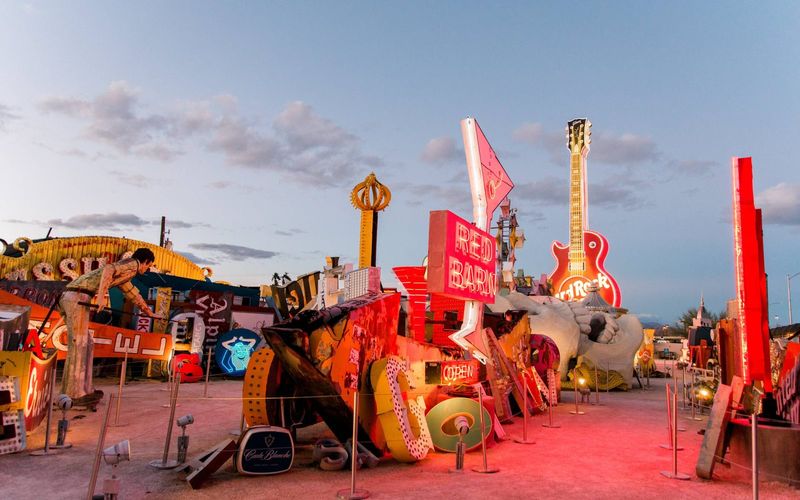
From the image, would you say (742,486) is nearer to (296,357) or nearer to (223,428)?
(296,357)

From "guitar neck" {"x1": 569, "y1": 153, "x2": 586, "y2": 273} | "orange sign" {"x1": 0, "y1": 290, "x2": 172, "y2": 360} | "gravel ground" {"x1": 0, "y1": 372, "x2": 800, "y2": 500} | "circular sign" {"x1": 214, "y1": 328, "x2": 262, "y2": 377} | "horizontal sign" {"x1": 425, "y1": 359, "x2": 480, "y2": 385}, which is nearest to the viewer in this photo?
"gravel ground" {"x1": 0, "y1": 372, "x2": 800, "y2": 500}

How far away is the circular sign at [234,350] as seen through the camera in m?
22.7

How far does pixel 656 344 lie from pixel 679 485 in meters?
53.6

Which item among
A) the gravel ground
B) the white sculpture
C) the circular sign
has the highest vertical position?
the white sculpture

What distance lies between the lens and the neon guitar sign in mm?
41000

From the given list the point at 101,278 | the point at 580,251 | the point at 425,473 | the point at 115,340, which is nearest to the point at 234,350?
the point at 115,340

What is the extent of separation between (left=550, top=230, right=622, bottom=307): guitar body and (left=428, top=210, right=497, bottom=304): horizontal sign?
1216 inches

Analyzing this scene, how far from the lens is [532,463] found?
9.27 meters

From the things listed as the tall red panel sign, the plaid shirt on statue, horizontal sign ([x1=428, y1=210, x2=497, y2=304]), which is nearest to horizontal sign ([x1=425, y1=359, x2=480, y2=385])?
horizontal sign ([x1=428, y1=210, x2=497, y2=304])

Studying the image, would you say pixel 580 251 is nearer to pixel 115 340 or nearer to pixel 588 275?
pixel 588 275

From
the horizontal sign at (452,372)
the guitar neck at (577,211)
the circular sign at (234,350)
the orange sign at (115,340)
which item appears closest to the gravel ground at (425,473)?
the horizontal sign at (452,372)

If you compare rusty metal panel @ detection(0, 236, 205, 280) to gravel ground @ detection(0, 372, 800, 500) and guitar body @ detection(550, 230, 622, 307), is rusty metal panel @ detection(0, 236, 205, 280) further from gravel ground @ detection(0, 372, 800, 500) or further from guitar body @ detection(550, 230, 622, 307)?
guitar body @ detection(550, 230, 622, 307)

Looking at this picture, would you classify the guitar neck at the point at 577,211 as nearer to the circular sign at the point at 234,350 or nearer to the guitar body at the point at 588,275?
the guitar body at the point at 588,275

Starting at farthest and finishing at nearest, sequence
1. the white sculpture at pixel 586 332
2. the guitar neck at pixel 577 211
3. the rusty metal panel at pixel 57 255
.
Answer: the guitar neck at pixel 577 211
the rusty metal panel at pixel 57 255
the white sculpture at pixel 586 332
